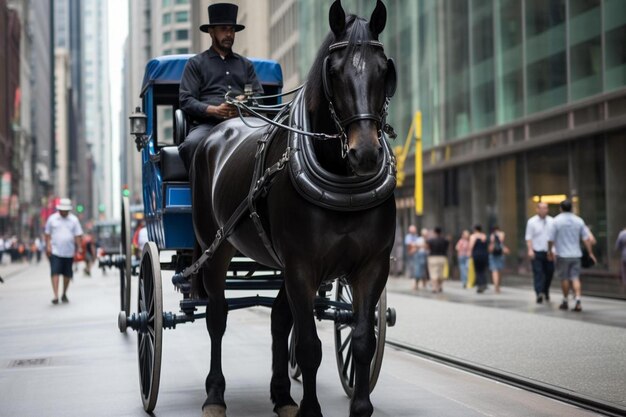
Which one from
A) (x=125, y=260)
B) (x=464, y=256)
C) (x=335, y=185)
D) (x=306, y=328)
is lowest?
A: (x=306, y=328)

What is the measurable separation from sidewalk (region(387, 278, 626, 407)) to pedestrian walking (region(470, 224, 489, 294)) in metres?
3.53

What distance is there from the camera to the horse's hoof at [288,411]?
770cm

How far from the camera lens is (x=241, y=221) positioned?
741 cm

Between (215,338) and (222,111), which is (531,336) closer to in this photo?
(222,111)

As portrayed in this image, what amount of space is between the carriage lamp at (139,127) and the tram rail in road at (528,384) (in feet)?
13.6

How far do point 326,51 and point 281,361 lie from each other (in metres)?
2.71

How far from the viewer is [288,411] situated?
7730 millimetres

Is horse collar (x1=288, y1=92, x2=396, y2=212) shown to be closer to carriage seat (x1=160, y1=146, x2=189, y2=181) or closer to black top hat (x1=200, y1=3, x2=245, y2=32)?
black top hat (x1=200, y1=3, x2=245, y2=32)

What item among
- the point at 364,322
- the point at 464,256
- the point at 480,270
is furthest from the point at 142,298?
the point at 464,256

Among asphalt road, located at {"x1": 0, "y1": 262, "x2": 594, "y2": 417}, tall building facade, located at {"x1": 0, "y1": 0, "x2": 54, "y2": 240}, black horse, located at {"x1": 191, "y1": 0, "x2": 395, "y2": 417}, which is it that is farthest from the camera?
tall building facade, located at {"x1": 0, "y1": 0, "x2": 54, "y2": 240}

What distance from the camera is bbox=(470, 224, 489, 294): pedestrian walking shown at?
2750 centimetres

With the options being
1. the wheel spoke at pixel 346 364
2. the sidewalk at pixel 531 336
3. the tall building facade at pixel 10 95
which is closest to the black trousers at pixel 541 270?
the sidewalk at pixel 531 336

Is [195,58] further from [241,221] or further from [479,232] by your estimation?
[479,232]

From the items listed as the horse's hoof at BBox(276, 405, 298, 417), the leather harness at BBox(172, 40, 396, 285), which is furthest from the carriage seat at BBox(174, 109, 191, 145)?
the horse's hoof at BBox(276, 405, 298, 417)
